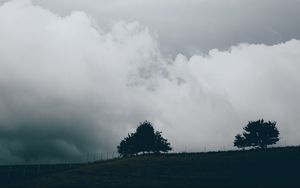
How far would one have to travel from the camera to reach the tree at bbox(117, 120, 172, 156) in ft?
354

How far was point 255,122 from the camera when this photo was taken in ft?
340

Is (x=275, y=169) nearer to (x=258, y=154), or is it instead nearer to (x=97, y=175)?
(x=258, y=154)

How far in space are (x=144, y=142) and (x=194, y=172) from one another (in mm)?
43959

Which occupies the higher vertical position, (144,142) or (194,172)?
(144,142)

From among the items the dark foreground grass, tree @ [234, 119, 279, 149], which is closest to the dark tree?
tree @ [234, 119, 279, 149]

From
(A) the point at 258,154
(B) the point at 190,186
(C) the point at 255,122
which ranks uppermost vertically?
(C) the point at 255,122

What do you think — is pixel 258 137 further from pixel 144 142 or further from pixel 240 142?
pixel 144 142

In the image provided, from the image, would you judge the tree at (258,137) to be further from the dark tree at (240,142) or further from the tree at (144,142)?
the tree at (144,142)

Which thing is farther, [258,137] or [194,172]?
[258,137]

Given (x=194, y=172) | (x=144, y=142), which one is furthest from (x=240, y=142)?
(x=194, y=172)

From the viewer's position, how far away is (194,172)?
215 ft

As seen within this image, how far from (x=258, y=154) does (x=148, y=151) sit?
119ft

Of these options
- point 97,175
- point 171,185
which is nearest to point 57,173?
point 97,175

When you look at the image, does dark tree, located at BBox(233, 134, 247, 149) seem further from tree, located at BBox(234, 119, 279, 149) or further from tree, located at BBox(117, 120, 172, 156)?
tree, located at BBox(117, 120, 172, 156)
